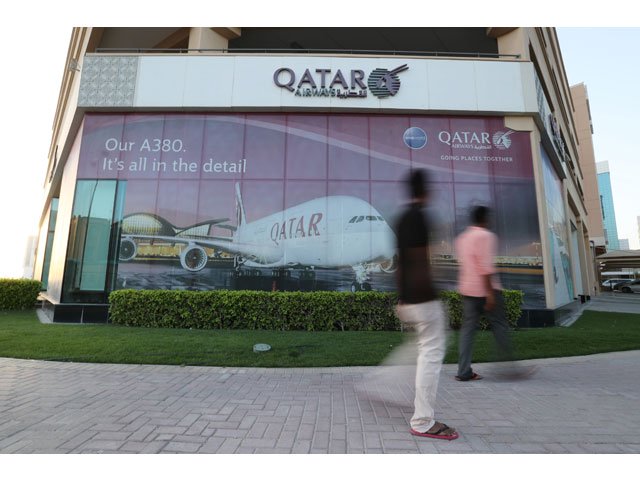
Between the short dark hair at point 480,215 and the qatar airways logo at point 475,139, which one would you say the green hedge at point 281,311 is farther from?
the qatar airways logo at point 475,139

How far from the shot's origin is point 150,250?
10586 millimetres

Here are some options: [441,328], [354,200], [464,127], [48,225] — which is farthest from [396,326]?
[48,225]

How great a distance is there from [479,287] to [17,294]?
17.1 m

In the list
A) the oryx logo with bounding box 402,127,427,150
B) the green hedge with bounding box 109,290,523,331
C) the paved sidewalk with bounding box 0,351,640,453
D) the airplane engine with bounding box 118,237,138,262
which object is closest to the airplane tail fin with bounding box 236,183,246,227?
the green hedge with bounding box 109,290,523,331

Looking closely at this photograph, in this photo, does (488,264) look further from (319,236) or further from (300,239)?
(300,239)

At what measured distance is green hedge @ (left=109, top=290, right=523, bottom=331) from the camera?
342 inches

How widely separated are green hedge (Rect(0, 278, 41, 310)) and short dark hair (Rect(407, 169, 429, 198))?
17044mm

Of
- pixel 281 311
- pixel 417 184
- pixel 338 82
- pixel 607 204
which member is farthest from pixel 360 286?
pixel 607 204

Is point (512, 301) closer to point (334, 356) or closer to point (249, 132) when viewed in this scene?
point (334, 356)

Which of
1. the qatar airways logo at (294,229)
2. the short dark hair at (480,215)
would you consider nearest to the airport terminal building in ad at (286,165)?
the qatar airways logo at (294,229)

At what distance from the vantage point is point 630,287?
38.1m

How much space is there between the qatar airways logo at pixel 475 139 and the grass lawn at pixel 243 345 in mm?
5881

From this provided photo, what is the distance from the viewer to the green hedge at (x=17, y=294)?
13.9 meters

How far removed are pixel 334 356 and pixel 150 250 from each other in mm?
7338
